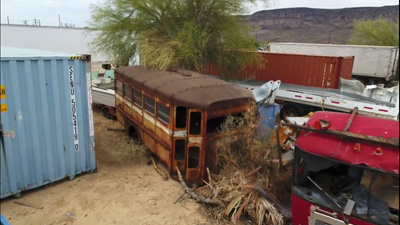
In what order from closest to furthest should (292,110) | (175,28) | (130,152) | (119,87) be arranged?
(130,152) → (119,87) → (175,28) → (292,110)

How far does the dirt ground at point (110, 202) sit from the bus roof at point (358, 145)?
2.76m

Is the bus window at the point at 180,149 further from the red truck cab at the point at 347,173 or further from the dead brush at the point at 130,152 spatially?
the red truck cab at the point at 347,173

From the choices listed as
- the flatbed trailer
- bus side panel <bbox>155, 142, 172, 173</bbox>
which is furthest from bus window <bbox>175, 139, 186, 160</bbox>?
the flatbed trailer

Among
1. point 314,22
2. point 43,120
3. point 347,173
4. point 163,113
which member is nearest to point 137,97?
point 163,113

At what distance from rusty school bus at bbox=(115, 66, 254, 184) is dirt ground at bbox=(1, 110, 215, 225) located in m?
0.64

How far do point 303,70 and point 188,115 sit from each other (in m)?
8.88

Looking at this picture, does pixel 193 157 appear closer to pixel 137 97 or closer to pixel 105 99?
pixel 137 97

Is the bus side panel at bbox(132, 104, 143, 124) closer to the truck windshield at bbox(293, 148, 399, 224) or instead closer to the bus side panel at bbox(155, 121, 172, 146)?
the bus side panel at bbox(155, 121, 172, 146)

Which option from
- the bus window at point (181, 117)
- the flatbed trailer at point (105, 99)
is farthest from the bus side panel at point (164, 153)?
the flatbed trailer at point (105, 99)

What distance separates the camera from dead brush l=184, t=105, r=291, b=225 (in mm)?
5145

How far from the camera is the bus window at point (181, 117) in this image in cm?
636

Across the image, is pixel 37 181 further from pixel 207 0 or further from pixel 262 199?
pixel 207 0

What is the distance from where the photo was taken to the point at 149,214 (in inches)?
223

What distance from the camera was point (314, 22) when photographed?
1349cm
